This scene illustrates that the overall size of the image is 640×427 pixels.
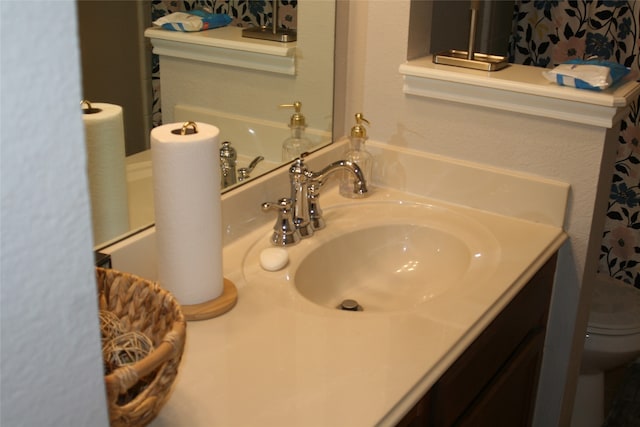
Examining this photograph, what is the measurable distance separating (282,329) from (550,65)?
2.08 metres

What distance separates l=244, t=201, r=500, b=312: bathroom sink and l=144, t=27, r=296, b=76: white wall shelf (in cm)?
35

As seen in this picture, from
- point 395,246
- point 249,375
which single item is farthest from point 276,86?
point 249,375

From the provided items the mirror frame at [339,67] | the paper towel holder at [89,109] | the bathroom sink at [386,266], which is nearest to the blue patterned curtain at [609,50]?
the mirror frame at [339,67]

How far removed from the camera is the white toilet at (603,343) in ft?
7.59

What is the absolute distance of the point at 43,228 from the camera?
537mm

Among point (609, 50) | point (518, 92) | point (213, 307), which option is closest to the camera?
point (213, 307)

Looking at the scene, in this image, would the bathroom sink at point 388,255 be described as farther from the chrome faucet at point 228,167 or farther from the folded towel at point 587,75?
the folded towel at point 587,75

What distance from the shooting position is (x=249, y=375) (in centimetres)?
115

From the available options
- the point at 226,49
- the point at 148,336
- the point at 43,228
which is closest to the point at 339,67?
the point at 226,49

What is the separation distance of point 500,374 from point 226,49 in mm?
839

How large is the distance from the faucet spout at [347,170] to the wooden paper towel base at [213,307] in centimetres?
35

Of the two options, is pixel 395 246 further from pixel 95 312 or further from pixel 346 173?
pixel 95 312

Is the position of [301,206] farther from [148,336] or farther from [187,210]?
[148,336]

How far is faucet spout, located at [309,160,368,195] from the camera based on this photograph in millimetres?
1631
